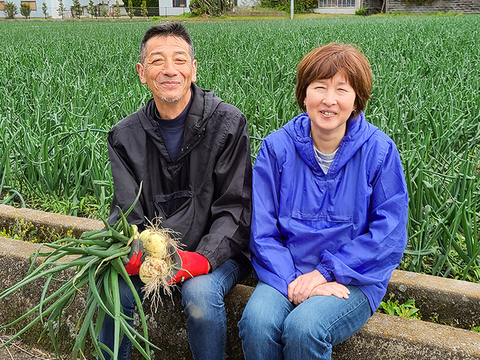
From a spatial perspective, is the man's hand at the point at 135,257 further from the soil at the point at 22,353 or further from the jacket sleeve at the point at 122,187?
the soil at the point at 22,353

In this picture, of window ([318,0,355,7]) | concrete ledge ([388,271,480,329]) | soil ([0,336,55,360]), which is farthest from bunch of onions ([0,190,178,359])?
window ([318,0,355,7])

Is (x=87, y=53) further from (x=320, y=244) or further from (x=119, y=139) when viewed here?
(x=320, y=244)

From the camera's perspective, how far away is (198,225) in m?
1.63

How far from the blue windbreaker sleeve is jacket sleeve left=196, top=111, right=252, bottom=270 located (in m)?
0.06

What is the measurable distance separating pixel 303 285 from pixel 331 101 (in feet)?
1.72

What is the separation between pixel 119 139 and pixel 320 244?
0.71 metres

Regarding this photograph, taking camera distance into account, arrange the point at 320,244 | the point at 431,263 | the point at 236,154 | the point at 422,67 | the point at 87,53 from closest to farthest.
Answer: the point at 320,244
the point at 236,154
the point at 431,263
the point at 422,67
the point at 87,53

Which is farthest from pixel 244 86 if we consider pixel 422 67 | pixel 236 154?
pixel 236 154

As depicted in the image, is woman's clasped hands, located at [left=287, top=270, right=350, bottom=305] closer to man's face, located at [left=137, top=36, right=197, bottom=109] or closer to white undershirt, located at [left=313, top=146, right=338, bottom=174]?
white undershirt, located at [left=313, top=146, right=338, bottom=174]

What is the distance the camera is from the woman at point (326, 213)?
134 centimetres

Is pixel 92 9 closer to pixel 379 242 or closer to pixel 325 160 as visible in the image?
pixel 325 160

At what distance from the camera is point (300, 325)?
126 centimetres

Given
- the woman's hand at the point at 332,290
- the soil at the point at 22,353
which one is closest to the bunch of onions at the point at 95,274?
the woman's hand at the point at 332,290

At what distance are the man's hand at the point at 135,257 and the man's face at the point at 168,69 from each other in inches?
19.7
